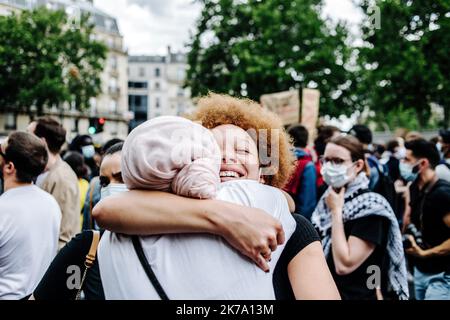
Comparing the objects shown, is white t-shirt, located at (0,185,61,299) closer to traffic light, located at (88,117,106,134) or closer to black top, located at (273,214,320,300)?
black top, located at (273,214,320,300)

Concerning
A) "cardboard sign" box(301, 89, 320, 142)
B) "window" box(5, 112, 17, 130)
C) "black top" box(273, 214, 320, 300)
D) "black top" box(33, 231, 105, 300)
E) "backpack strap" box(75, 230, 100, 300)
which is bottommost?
"window" box(5, 112, 17, 130)

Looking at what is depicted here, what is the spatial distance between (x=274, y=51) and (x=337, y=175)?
25.2m

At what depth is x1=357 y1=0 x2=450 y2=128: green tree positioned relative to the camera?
2361cm

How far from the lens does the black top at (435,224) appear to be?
12.6ft

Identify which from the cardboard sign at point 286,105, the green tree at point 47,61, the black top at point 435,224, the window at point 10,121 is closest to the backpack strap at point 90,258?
the black top at point 435,224

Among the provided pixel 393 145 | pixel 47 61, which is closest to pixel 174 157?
pixel 393 145

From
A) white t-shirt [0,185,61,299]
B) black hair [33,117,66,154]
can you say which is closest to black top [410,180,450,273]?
white t-shirt [0,185,61,299]

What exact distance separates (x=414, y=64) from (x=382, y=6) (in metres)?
3.13

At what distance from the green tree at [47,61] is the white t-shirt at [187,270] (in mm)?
32028

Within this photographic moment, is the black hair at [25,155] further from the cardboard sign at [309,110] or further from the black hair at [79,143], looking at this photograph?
the cardboard sign at [309,110]

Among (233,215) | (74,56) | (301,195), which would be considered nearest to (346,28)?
(74,56)

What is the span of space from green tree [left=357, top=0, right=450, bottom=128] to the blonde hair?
75.9ft

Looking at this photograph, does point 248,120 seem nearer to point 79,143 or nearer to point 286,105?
point 79,143

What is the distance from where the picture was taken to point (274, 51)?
92.2 ft
